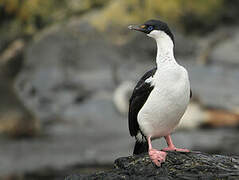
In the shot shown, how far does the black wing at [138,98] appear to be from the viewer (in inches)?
232

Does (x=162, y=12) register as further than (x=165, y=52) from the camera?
Yes

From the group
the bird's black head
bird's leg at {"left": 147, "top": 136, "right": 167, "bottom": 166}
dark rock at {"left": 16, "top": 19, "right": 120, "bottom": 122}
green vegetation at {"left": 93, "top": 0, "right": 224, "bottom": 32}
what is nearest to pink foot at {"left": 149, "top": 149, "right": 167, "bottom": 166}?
bird's leg at {"left": 147, "top": 136, "right": 167, "bottom": 166}

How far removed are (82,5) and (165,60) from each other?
17177 mm

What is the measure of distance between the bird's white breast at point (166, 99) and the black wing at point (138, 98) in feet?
0.29

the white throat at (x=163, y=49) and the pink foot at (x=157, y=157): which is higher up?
the white throat at (x=163, y=49)

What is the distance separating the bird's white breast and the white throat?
0.11 m

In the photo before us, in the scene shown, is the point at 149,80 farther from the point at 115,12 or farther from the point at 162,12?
the point at 162,12

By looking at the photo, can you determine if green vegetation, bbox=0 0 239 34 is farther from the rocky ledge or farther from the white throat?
the rocky ledge

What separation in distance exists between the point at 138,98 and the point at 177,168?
0.96 m

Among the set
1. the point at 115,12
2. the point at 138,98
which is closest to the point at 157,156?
the point at 138,98

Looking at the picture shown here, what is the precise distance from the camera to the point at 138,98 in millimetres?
6023

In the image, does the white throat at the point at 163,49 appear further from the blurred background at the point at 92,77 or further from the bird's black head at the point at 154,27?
the blurred background at the point at 92,77

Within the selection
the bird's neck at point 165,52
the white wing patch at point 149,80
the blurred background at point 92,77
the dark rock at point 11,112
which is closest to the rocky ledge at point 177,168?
the white wing patch at point 149,80

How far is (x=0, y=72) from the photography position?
1786 centimetres
